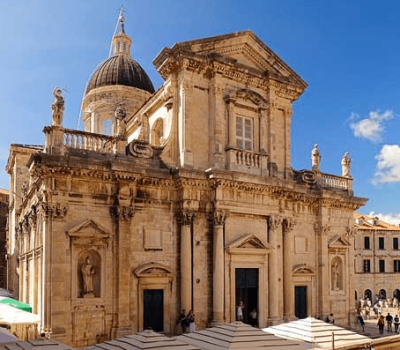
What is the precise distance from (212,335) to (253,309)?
10.4 meters

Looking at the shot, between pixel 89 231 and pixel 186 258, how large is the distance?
3.98 meters

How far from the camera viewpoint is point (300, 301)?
21.8m

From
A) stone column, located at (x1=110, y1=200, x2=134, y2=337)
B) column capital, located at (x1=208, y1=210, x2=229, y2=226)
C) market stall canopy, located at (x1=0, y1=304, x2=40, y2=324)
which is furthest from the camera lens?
column capital, located at (x1=208, y1=210, x2=229, y2=226)

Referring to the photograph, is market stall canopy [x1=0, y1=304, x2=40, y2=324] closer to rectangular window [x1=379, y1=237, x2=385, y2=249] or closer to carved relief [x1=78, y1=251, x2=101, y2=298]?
carved relief [x1=78, y1=251, x2=101, y2=298]

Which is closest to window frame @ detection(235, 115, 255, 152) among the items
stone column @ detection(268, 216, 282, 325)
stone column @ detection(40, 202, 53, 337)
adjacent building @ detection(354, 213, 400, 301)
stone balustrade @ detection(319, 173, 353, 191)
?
stone column @ detection(268, 216, 282, 325)

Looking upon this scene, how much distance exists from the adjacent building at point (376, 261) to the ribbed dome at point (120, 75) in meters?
30.6

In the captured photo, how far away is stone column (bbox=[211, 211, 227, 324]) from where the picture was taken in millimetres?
18080

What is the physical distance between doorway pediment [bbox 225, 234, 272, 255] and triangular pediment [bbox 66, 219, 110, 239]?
16.9ft

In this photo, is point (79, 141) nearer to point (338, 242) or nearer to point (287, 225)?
point (287, 225)

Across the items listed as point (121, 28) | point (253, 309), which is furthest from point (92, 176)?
point (121, 28)

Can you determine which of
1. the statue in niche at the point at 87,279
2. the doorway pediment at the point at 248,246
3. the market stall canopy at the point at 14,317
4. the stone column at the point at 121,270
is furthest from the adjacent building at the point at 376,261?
the market stall canopy at the point at 14,317

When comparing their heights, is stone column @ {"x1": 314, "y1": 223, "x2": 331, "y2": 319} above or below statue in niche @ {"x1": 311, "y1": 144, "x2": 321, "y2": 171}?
below

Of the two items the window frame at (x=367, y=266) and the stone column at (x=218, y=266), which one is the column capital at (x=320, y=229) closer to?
the stone column at (x=218, y=266)

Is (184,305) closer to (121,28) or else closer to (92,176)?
(92,176)
